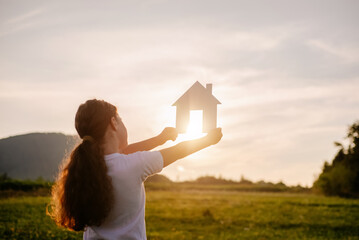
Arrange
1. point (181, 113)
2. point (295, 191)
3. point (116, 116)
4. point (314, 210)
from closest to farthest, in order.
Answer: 1. point (116, 116)
2. point (181, 113)
3. point (314, 210)
4. point (295, 191)

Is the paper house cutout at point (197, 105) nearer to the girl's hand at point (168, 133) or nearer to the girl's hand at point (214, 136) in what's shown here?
the girl's hand at point (168, 133)

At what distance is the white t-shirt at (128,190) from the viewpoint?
85.1 inches

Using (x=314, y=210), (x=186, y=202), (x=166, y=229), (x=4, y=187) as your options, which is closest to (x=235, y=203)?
(x=186, y=202)

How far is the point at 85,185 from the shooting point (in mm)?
2209

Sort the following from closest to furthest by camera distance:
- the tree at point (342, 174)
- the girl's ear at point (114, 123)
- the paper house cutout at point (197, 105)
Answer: the girl's ear at point (114, 123) < the paper house cutout at point (197, 105) < the tree at point (342, 174)

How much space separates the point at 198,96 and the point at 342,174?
27.4m

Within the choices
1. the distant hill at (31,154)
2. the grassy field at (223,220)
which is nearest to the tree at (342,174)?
the grassy field at (223,220)

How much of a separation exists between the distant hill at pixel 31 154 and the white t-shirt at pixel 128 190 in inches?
1544

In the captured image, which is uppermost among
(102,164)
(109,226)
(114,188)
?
(102,164)

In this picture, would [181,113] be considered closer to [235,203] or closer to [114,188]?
[114,188]

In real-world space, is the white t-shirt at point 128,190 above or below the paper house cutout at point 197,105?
below

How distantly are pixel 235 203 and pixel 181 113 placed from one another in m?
16.4

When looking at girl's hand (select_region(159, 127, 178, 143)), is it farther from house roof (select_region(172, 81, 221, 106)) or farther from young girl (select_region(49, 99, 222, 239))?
young girl (select_region(49, 99, 222, 239))

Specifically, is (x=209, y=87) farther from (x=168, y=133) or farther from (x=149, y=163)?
(x=149, y=163)
